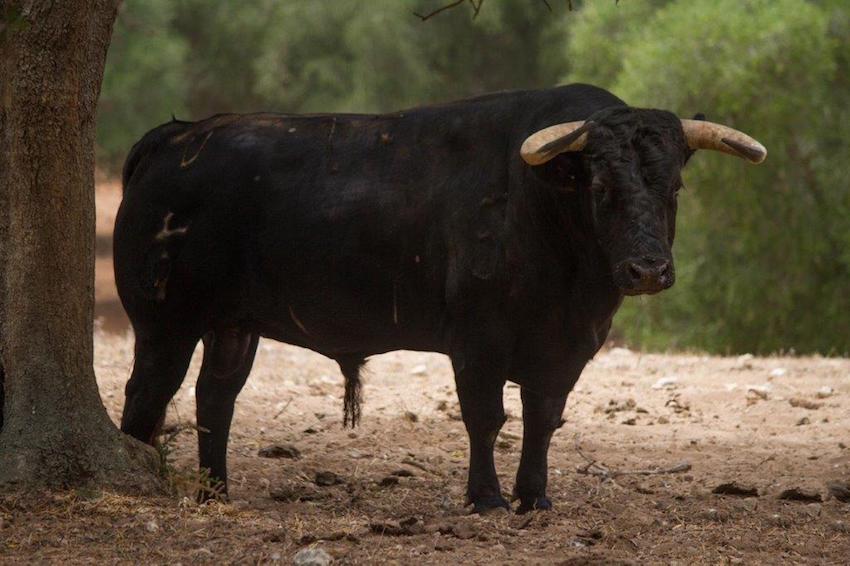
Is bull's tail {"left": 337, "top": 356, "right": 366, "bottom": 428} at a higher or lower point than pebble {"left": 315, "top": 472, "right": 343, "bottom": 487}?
higher

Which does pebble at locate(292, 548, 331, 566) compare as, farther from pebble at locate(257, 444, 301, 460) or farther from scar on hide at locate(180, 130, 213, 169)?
pebble at locate(257, 444, 301, 460)

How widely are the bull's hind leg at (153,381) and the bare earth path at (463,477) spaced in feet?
0.95

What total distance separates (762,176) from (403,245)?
13550 mm

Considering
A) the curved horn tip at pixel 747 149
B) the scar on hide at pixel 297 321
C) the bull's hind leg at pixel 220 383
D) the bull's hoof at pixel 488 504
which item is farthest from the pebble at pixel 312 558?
the curved horn tip at pixel 747 149

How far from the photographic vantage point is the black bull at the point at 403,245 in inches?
226

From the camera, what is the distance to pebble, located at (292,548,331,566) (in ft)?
14.6

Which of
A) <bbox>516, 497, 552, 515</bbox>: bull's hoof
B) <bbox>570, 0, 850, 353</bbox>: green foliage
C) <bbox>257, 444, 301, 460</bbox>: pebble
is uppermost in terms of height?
<bbox>570, 0, 850, 353</bbox>: green foliage

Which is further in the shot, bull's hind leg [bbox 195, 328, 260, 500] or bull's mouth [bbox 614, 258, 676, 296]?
bull's hind leg [bbox 195, 328, 260, 500]

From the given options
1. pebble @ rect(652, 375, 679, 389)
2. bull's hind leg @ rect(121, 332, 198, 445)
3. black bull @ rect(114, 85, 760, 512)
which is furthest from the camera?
pebble @ rect(652, 375, 679, 389)

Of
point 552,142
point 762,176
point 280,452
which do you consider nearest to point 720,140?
point 552,142

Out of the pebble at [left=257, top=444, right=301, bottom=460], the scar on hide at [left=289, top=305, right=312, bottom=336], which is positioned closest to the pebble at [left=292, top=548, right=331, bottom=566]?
the scar on hide at [left=289, top=305, right=312, bottom=336]

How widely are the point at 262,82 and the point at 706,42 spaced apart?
40.8ft

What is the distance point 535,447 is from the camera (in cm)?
614

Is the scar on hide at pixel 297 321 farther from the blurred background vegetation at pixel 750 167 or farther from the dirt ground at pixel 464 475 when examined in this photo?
the blurred background vegetation at pixel 750 167
